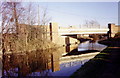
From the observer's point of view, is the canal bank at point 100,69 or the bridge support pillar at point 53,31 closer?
the canal bank at point 100,69

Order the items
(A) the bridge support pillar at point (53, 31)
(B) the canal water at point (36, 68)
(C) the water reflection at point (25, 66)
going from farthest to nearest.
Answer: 1. (A) the bridge support pillar at point (53, 31)
2. (C) the water reflection at point (25, 66)
3. (B) the canal water at point (36, 68)

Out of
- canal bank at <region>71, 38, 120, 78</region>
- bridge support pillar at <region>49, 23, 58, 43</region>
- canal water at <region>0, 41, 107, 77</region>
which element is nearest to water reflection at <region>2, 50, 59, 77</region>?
canal water at <region>0, 41, 107, 77</region>

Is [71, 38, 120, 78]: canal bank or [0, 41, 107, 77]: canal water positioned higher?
[71, 38, 120, 78]: canal bank

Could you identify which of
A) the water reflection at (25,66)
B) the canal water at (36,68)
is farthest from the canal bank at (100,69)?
the water reflection at (25,66)

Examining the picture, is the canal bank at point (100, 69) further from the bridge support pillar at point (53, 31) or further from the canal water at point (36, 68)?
the bridge support pillar at point (53, 31)

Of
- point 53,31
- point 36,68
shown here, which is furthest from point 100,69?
point 53,31

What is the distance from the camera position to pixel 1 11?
798 inches

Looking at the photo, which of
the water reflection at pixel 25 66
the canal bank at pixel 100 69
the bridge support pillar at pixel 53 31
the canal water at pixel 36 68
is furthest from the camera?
the bridge support pillar at pixel 53 31

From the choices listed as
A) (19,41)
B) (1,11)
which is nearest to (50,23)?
(19,41)

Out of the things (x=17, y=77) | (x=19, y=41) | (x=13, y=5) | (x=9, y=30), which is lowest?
(x=17, y=77)

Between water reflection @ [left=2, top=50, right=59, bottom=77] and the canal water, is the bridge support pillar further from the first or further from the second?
the canal water

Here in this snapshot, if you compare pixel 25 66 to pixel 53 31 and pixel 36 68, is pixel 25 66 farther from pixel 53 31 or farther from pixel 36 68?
pixel 53 31

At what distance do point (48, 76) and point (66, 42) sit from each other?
29.4 metres

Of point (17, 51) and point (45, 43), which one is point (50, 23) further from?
point (17, 51)
